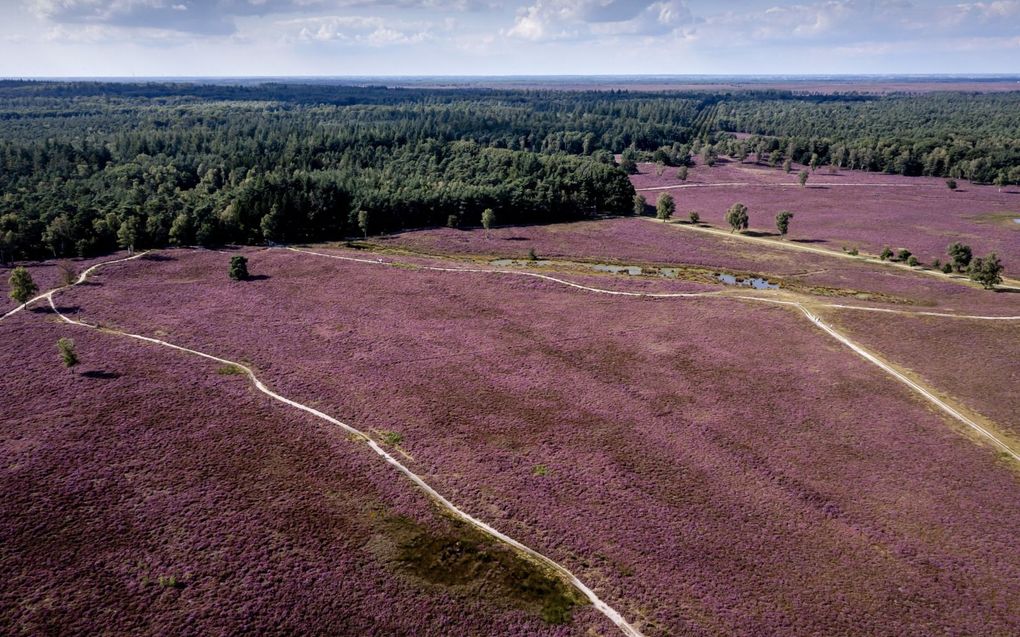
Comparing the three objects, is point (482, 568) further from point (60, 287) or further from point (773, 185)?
point (773, 185)

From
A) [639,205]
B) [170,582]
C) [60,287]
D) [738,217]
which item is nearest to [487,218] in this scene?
[639,205]

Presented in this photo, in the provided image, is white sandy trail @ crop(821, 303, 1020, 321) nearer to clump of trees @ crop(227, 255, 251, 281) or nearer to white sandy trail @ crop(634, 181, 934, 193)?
clump of trees @ crop(227, 255, 251, 281)

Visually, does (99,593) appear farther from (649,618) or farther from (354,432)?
(649,618)

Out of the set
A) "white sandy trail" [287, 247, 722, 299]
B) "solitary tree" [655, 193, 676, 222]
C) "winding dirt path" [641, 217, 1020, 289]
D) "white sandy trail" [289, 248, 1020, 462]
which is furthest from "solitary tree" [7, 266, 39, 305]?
"solitary tree" [655, 193, 676, 222]

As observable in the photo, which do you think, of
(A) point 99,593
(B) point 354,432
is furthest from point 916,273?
(A) point 99,593

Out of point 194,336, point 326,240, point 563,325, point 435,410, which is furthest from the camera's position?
point 326,240

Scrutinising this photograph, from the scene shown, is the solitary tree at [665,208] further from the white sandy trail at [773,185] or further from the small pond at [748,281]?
the small pond at [748,281]

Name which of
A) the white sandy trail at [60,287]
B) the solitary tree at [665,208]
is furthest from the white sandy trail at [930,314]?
the white sandy trail at [60,287]
